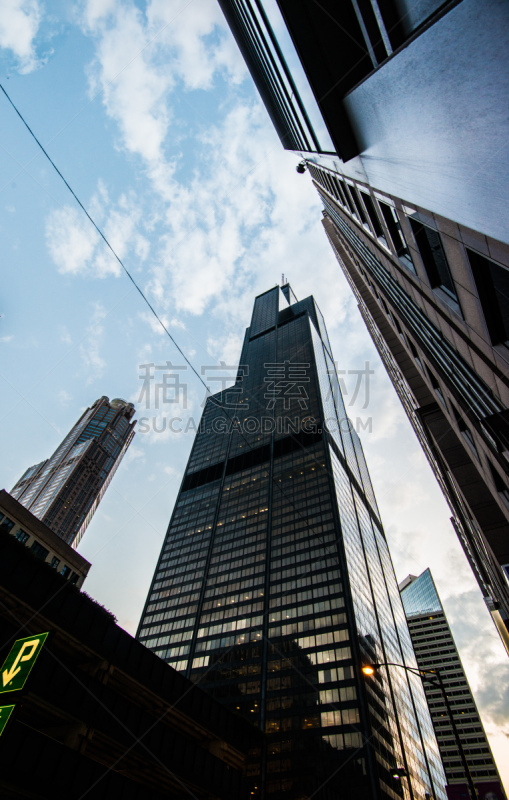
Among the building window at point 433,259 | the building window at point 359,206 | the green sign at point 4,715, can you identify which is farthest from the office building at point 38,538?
the building window at point 433,259

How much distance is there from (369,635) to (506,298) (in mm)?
89621

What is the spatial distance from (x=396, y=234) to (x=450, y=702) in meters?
139

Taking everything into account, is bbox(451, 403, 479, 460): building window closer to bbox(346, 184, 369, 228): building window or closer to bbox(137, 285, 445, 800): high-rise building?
bbox(346, 184, 369, 228): building window

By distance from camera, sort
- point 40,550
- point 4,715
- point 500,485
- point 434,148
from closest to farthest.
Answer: point 434,148 < point 4,715 < point 500,485 < point 40,550

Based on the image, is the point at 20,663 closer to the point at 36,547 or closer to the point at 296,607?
the point at 36,547

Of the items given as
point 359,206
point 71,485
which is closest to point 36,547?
point 359,206

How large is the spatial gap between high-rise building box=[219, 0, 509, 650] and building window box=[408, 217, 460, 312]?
4 cm

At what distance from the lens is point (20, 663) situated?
12.0m

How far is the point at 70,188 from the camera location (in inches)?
537

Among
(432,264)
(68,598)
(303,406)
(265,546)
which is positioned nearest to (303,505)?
(265,546)

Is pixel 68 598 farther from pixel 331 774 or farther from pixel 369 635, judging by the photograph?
pixel 369 635

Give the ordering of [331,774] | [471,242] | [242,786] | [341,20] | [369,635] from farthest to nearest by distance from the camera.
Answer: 1. [369,635]
2. [331,774]
3. [242,786]
4. [341,20]
5. [471,242]

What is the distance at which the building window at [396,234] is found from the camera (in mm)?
14330

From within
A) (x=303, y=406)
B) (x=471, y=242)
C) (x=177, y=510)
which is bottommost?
(x=471, y=242)
